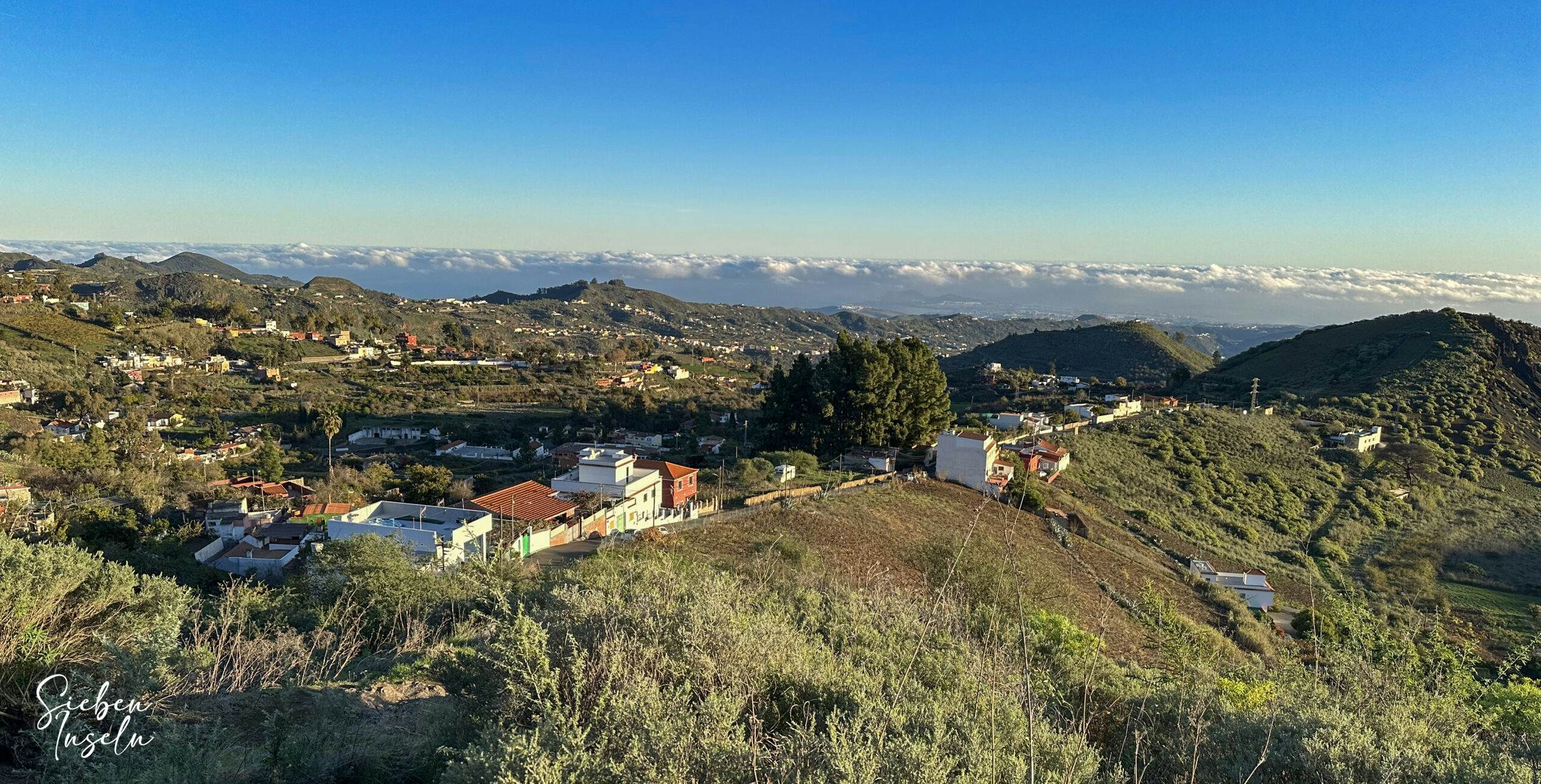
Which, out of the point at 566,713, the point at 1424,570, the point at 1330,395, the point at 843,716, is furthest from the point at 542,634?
the point at 1330,395

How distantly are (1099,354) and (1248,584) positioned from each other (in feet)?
222

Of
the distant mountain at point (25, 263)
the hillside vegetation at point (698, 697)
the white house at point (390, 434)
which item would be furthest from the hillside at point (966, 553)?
the distant mountain at point (25, 263)

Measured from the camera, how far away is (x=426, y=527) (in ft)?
47.4

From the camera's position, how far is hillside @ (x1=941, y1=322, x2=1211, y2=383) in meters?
75.2

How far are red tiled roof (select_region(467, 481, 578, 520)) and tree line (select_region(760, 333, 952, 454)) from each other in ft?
31.8

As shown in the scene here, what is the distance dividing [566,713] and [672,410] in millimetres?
40210

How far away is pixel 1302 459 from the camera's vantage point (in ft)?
99.2

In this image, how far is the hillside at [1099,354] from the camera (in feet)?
247

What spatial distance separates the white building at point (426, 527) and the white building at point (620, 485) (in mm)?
3271

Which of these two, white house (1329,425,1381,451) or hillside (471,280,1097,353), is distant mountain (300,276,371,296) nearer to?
hillside (471,280,1097,353)

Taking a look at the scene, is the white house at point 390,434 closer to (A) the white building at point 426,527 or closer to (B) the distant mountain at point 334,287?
(A) the white building at point 426,527

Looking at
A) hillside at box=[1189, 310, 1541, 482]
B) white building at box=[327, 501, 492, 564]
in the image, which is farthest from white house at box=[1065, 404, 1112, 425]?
white building at box=[327, 501, 492, 564]

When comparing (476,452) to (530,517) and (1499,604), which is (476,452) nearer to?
(530,517)

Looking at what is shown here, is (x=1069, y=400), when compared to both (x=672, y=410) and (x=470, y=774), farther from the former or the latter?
(x=470, y=774)
